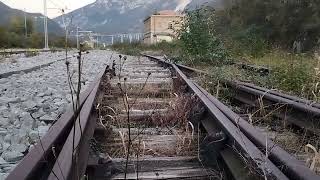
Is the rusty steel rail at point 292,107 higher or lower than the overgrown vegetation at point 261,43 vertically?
lower

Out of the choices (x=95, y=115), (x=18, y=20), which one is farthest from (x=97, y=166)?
(x=18, y=20)

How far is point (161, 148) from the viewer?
11.0ft

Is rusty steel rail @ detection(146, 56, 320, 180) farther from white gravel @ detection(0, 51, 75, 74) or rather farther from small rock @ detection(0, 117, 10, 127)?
white gravel @ detection(0, 51, 75, 74)

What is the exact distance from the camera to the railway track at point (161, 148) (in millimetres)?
2135

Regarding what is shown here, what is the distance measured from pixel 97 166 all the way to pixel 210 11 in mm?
10825

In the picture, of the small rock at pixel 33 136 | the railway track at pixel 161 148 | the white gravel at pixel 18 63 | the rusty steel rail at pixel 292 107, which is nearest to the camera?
the railway track at pixel 161 148

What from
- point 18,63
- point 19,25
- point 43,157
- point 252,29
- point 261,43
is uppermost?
point 19,25

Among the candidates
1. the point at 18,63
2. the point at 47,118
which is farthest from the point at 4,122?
the point at 18,63

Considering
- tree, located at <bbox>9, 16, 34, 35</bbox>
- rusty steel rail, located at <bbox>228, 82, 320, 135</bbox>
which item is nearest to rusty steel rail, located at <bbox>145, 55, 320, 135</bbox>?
rusty steel rail, located at <bbox>228, 82, 320, 135</bbox>

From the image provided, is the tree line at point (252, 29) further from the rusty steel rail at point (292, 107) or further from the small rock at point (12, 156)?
the small rock at point (12, 156)

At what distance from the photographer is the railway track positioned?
213 centimetres

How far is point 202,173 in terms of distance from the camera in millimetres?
2705

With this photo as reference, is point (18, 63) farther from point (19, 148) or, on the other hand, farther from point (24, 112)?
point (19, 148)

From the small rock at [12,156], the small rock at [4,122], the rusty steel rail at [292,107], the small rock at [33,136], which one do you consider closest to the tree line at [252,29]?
the rusty steel rail at [292,107]
